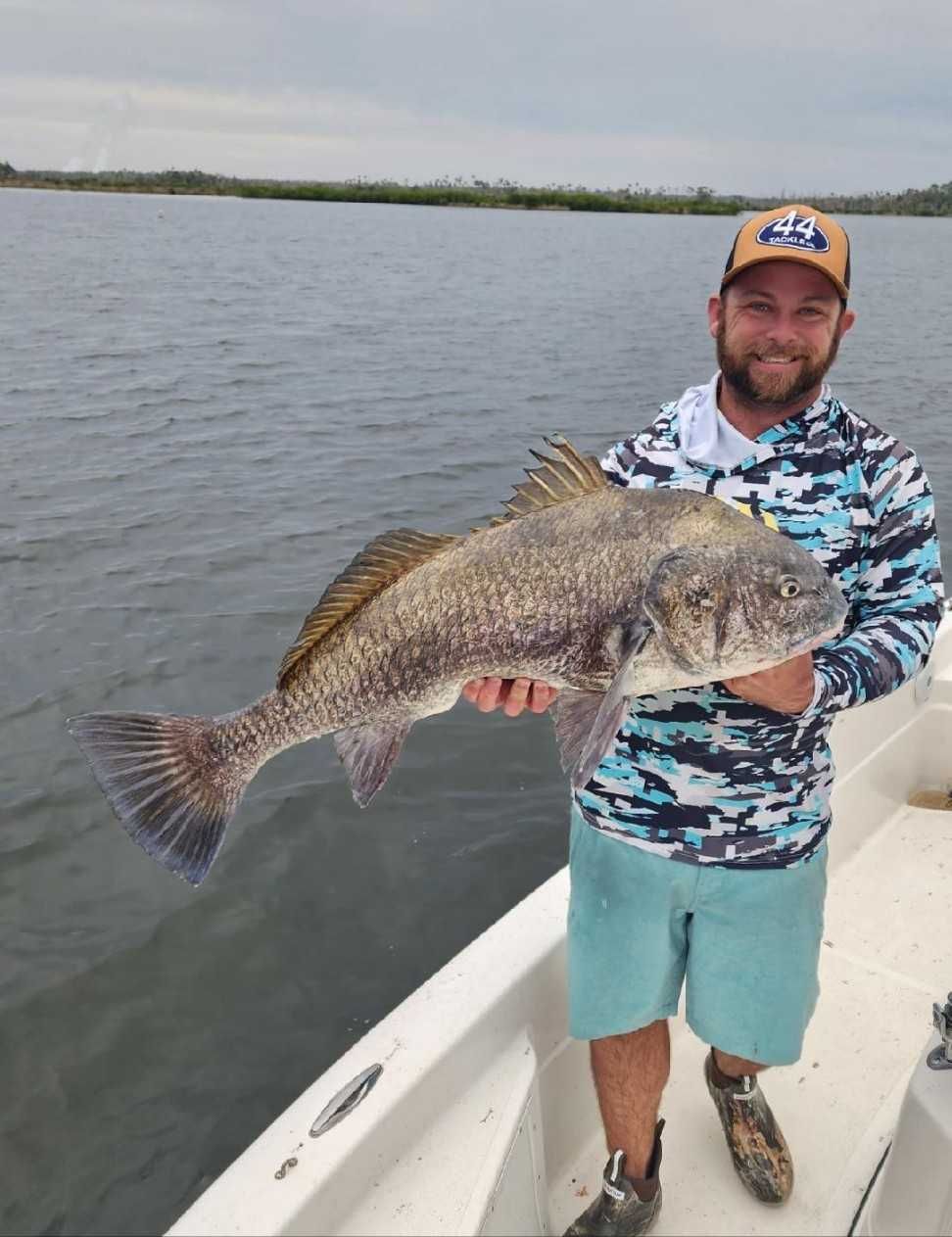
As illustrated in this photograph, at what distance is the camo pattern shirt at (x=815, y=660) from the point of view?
2561mm

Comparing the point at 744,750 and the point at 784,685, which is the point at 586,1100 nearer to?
the point at 744,750

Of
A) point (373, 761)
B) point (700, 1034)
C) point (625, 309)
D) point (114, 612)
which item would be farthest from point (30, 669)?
point (625, 309)

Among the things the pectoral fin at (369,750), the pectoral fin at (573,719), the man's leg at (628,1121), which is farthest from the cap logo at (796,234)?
the man's leg at (628,1121)

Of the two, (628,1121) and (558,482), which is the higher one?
(558,482)

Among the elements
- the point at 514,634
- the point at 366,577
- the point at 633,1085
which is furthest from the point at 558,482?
the point at 633,1085

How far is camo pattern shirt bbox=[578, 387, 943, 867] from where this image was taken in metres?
2.56

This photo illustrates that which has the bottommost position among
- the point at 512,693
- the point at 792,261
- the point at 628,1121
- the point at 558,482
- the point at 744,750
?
the point at 628,1121

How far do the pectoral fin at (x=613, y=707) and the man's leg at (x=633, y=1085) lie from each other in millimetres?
1099

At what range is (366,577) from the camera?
2709mm

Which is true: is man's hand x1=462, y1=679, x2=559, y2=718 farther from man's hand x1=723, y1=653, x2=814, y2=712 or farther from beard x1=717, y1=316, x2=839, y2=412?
beard x1=717, y1=316, x2=839, y2=412

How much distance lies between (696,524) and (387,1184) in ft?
6.06

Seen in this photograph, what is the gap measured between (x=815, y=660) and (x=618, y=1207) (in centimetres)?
181

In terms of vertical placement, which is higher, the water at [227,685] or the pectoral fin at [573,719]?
the pectoral fin at [573,719]

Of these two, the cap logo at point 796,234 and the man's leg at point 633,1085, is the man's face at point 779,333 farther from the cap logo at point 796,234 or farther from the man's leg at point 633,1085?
the man's leg at point 633,1085
